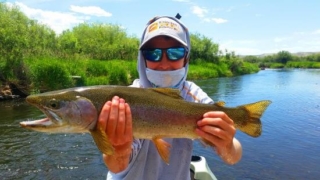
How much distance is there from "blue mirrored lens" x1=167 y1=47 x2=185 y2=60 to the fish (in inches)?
20.0

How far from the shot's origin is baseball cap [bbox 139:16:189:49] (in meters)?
2.70

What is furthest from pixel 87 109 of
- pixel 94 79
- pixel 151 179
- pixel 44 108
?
pixel 94 79

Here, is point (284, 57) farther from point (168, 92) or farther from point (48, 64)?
point (168, 92)

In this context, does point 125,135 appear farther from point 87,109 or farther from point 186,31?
point 186,31

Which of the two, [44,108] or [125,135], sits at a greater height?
[44,108]

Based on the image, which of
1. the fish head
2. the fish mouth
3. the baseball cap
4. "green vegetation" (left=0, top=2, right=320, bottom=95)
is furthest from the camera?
"green vegetation" (left=0, top=2, right=320, bottom=95)

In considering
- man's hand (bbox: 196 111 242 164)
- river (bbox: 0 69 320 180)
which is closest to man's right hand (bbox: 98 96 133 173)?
man's hand (bbox: 196 111 242 164)

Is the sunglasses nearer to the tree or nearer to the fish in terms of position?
the fish

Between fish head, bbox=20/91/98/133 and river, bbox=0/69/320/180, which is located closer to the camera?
fish head, bbox=20/91/98/133

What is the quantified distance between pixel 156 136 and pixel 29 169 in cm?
717

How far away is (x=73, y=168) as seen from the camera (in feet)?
27.8

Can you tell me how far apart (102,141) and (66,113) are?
0.33 metres

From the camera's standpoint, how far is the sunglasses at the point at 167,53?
2.76m

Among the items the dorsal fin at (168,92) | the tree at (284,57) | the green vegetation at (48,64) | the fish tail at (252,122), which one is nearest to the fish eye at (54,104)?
the dorsal fin at (168,92)
